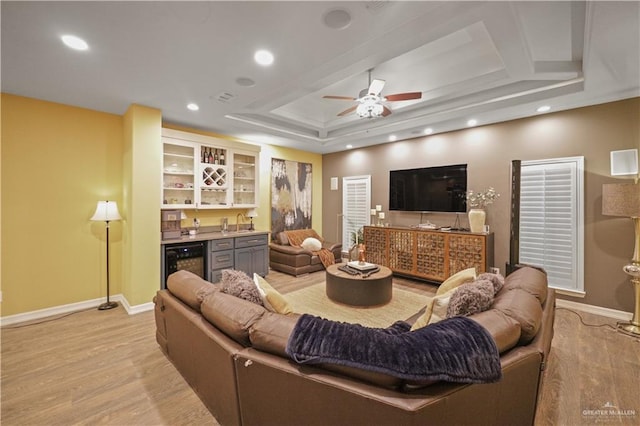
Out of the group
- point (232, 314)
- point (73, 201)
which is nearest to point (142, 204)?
point (73, 201)

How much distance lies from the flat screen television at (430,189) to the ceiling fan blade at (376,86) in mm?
2524

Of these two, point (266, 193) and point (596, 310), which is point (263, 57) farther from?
point (596, 310)

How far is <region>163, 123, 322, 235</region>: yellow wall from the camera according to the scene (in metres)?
4.82

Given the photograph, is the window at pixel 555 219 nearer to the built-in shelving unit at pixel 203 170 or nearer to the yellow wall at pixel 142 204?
the built-in shelving unit at pixel 203 170

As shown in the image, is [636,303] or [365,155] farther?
[365,155]

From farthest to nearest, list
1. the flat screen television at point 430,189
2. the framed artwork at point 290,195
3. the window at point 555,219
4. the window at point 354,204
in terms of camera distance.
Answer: the window at point 354,204
the framed artwork at point 290,195
the flat screen television at point 430,189
the window at point 555,219

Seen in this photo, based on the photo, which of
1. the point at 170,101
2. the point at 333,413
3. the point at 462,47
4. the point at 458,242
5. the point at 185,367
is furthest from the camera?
the point at 458,242

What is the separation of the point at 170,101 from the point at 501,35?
373 centimetres

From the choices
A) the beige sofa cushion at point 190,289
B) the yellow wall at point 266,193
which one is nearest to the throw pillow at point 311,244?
the yellow wall at point 266,193

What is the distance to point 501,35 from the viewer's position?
2.17 metres

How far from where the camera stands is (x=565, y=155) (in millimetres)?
3654

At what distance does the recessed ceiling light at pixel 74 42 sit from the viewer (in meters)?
2.10

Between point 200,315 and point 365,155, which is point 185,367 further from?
point 365,155

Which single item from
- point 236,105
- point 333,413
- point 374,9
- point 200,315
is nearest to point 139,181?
point 236,105
